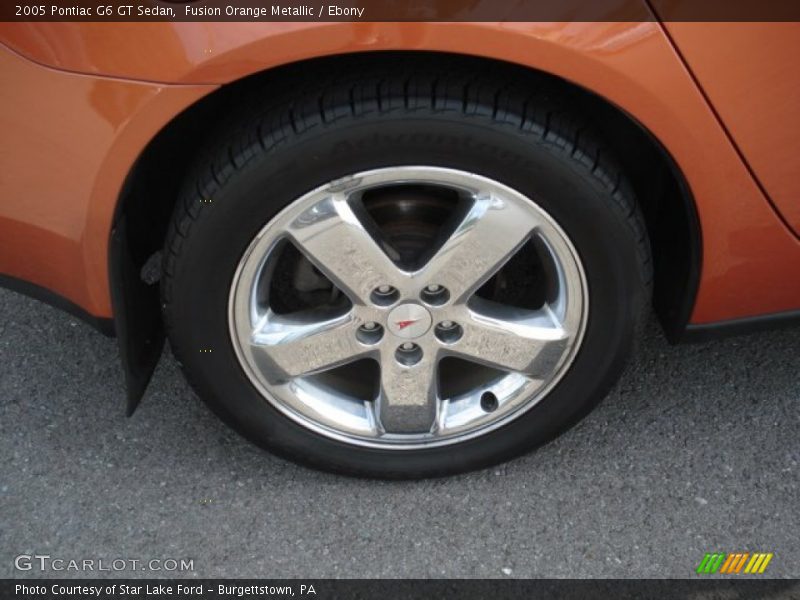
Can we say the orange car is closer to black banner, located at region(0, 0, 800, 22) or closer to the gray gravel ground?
black banner, located at region(0, 0, 800, 22)

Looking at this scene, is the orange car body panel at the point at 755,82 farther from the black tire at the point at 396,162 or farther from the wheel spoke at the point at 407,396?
the wheel spoke at the point at 407,396

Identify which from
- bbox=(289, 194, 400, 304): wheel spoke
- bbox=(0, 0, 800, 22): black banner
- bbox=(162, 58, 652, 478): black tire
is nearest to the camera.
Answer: bbox=(0, 0, 800, 22): black banner

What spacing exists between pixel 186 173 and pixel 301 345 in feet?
1.33

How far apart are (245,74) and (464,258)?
0.55 m

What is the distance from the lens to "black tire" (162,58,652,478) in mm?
1629

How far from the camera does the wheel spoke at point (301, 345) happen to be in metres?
1.92

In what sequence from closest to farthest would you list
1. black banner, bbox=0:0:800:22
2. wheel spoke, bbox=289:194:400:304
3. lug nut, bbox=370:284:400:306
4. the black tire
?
black banner, bbox=0:0:800:22 → the black tire → wheel spoke, bbox=289:194:400:304 → lug nut, bbox=370:284:400:306

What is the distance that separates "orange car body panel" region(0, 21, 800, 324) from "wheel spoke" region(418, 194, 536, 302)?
288 mm

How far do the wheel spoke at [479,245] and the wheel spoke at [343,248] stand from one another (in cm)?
9

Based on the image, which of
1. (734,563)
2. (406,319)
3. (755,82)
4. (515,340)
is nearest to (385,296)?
(406,319)

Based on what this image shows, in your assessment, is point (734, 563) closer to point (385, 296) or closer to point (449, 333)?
point (449, 333)

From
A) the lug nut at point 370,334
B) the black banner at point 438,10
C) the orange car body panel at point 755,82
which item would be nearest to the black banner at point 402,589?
the lug nut at point 370,334

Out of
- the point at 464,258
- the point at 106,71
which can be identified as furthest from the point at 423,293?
the point at 106,71

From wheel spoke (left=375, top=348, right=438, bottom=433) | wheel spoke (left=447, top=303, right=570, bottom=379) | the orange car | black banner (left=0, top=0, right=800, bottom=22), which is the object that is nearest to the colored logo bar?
the orange car
